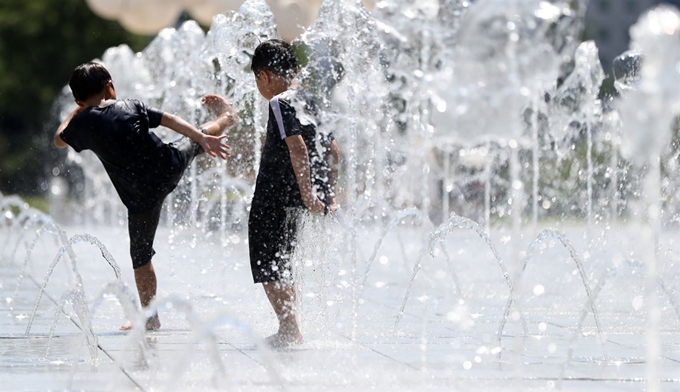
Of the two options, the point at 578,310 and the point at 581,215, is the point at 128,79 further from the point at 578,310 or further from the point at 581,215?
the point at 578,310

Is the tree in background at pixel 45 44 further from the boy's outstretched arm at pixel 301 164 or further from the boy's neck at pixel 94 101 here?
the boy's outstretched arm at pixel 301 164

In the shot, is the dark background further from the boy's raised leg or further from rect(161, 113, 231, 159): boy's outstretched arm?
rect(161, 113, 231, 159): boy's outstretched arm

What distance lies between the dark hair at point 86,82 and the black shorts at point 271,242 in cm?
108

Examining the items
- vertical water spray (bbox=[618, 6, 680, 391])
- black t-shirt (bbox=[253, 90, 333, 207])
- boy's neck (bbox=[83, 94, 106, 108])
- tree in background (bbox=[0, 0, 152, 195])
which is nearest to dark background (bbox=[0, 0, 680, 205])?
tree in background (bbox=[0, 0, 152, 195])

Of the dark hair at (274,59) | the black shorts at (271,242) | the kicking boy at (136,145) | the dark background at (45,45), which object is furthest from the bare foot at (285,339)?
the dark background at (45,45)

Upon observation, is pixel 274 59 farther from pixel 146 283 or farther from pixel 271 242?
pixel 146 283

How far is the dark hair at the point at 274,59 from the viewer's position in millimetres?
5746

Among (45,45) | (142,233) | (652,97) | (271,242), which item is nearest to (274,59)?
(271,242)

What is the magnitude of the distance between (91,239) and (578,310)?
109 inches

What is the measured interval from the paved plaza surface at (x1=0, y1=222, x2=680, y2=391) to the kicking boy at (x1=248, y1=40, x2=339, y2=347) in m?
0.28

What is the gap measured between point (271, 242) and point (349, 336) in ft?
1.98

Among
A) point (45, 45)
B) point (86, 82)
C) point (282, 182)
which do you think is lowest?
point (282, 182)

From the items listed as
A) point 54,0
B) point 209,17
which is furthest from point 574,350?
point 54,0

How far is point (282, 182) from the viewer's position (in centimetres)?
565
